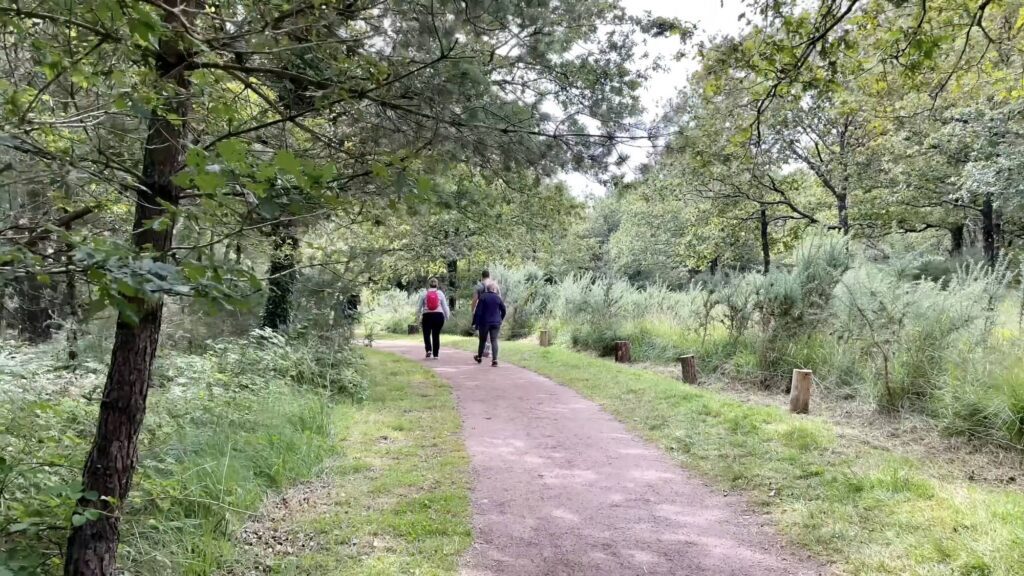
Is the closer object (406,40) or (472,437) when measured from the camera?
(406,40)

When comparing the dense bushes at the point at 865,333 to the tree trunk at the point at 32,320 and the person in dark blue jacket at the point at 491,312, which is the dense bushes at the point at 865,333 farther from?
the tree trunk at the point at 32,320

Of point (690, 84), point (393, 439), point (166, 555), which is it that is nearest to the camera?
point (166, 555)

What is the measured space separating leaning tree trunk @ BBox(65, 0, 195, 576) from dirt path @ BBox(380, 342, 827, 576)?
189cm

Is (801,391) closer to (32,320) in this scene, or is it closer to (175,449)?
(175,449)

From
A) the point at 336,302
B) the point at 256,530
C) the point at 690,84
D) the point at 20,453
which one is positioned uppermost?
the point at 690,84

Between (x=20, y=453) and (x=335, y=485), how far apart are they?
206 centimetres

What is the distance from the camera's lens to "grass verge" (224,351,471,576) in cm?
327

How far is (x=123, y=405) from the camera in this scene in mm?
2590

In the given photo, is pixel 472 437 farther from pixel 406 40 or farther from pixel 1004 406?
pixel 1004 406

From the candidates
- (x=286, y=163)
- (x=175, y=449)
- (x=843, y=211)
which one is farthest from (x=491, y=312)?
(x=843, y=211)

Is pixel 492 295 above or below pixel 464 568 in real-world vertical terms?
above

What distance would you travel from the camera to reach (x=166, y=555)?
297cm

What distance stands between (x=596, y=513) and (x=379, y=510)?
5.35ft

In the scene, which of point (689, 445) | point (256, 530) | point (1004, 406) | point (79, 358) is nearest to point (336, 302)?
point (79, 358)
